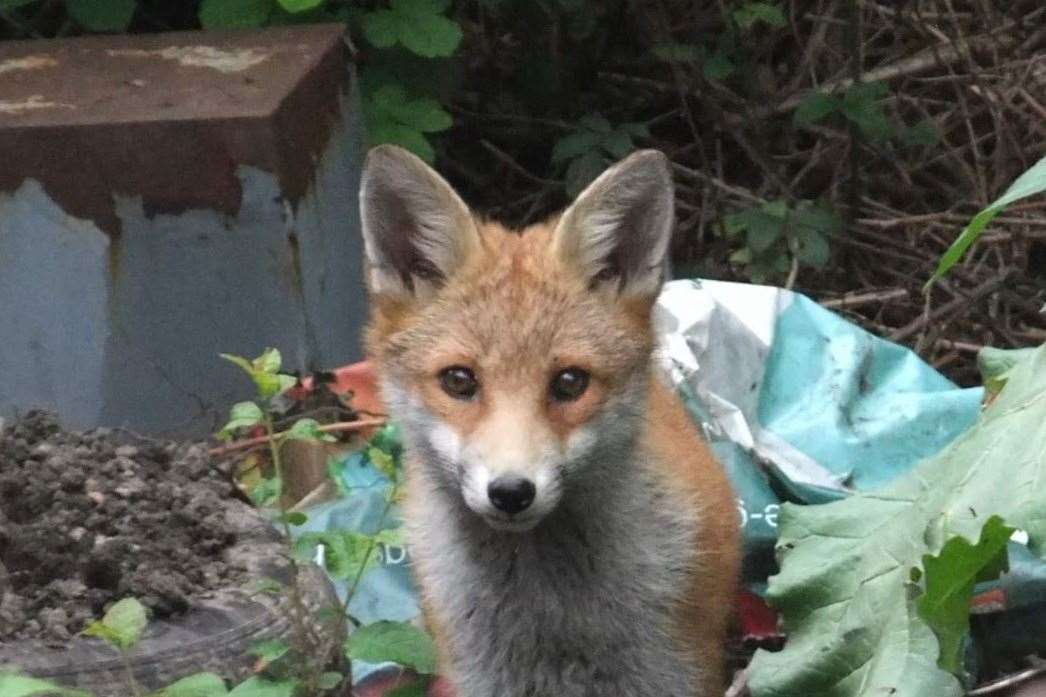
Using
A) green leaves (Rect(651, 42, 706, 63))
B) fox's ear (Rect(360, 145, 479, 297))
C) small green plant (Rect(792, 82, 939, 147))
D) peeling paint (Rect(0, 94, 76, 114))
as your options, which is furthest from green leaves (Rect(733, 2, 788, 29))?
fox's ear (Rect(360, 145, 479, 297))

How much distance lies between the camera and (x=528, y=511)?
2768mm

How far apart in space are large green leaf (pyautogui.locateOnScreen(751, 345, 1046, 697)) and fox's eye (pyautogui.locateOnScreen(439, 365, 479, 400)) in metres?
0.59

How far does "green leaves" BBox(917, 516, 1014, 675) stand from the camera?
88.3 inches

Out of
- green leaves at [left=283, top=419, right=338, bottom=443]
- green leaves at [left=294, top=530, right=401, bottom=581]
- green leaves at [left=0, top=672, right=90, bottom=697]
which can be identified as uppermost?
green leaves at [left=0, top=672, right=90, bottom=697]

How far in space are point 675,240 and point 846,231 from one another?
2.15 ft

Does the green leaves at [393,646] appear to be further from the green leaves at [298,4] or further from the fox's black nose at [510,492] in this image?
the green leaves at [298,4]

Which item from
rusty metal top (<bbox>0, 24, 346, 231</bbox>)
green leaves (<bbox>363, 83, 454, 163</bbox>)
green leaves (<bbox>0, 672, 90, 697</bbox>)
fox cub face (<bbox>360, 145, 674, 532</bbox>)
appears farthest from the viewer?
green leaves (<bbox>363, 83, 454, 163</bbox>)

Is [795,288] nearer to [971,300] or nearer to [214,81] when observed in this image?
[971,300]

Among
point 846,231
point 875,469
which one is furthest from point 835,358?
point 846,231

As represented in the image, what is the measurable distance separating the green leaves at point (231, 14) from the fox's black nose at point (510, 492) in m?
3.15

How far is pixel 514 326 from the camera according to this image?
298 centimetres

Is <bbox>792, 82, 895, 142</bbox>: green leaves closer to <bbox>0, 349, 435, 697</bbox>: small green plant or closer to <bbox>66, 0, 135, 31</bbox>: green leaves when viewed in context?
<bbox>66, 0, 135, 31</bbox>: green leaves

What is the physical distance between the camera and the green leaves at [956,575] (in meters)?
2.24

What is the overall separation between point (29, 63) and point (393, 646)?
297 cm
